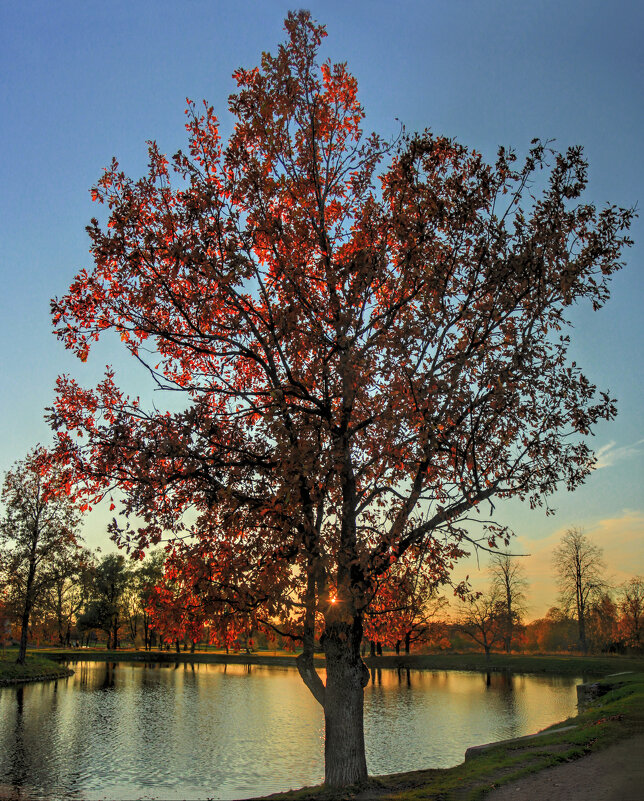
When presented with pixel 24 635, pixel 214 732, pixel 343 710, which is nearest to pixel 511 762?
pixel 343 710

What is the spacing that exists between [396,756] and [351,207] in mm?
17936

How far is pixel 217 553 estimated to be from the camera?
11.2m

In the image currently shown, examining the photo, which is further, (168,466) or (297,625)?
(297,625)

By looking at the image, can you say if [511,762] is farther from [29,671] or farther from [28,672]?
[29,671]

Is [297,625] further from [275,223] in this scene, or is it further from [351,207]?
[351,207]

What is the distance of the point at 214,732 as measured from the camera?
25625 millimetres

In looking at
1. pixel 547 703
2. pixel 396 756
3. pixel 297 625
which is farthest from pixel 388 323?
pixel 547 703

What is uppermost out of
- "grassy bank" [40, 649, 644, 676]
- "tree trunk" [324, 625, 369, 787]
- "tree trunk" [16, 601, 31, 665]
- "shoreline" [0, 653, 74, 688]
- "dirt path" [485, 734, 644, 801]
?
"tree trunk" [324, 625, 369, 787]

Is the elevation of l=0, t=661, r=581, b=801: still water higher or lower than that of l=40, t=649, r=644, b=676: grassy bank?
higher

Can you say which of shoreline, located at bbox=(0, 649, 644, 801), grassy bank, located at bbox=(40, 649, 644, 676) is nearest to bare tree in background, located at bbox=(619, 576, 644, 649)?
grassy bank, located at bbox=(40, 649, 644, 676)

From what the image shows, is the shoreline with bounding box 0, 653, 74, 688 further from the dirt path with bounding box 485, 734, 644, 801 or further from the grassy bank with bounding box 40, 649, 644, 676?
the dirt path with bounding box 485, 734, 644, 801

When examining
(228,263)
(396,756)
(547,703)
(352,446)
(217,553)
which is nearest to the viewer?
(228,263)

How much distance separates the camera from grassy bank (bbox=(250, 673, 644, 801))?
10547 millimetres

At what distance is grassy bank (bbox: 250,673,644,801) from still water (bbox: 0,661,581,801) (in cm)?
466
